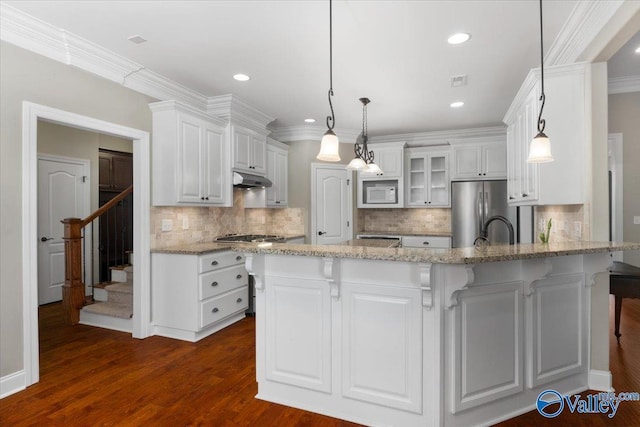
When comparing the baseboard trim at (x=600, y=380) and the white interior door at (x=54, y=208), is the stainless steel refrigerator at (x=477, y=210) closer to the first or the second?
the baseboard trim at (x=600, y=380)

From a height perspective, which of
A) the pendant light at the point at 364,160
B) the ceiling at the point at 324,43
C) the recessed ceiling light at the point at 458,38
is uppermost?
the ceiling at the point at 324,43

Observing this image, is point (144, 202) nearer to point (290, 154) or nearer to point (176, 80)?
point (176, 80)

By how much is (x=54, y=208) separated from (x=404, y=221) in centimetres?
546

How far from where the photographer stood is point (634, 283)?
303 centimetres

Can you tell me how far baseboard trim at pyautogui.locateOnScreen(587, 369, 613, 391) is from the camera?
2.44 metres

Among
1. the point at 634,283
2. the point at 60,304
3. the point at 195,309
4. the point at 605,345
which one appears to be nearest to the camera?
the point at 605,345

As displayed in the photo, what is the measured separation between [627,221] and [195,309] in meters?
5.00

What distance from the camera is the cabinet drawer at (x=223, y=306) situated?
3594 millimetres

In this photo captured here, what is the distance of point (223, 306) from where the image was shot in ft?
12.8

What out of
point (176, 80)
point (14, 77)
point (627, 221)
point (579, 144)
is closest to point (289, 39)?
point (176, 80)

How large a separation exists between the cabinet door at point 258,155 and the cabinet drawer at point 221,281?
1.41 metres

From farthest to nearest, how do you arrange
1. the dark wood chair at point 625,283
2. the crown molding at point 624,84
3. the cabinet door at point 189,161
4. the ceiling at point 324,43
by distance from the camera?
the crown molding at point 624,84 < the cabinet door at point 189,161 < the dark wood chair at point 625,283 < the ceiling at point 324,43

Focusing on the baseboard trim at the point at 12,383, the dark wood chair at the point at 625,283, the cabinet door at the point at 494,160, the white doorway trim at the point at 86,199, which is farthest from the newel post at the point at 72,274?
the cabinet door at the point at 494,160

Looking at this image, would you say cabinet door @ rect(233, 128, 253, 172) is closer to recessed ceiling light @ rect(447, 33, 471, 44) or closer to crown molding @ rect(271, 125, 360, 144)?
crown molding @ rect(271, 125, 360, 144)
